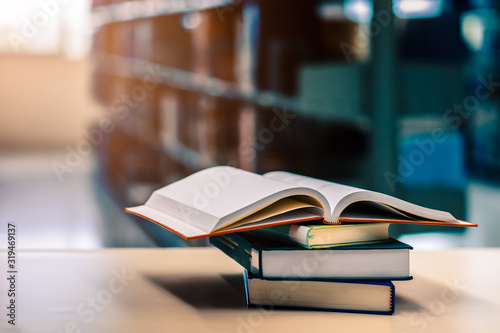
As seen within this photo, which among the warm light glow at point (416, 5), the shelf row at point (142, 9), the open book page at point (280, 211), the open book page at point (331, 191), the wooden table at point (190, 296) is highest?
the shelf row at point (142, 9)

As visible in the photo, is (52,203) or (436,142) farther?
(52,203)

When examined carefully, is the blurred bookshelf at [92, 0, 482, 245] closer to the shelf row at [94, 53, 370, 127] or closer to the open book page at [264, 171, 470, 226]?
the shelf row at [94, 53, 370, 127]

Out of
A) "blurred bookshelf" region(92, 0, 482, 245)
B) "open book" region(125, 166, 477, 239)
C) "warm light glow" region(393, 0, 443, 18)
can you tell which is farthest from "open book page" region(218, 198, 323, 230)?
"warm light glow" region(393, 0, 443, 18)

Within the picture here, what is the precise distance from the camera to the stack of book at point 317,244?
531 millimetres

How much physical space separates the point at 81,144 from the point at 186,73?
0.59 meters

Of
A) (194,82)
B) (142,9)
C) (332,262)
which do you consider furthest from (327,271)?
(142,9)

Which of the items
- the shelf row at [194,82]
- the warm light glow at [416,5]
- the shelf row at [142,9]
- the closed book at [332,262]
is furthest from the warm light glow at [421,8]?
the closed book at [332,262]

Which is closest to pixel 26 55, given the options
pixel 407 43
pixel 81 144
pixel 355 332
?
pixel 81 144

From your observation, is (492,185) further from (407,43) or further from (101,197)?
(101,197)

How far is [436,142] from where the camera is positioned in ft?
7.27

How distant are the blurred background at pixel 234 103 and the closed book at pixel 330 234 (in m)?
1.50

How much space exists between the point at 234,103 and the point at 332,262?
6.32 ft

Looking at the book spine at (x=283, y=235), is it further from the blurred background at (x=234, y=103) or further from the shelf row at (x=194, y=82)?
the shelf row at (x=194, y=82)

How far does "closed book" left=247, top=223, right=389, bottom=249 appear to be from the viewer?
533 millimetres
